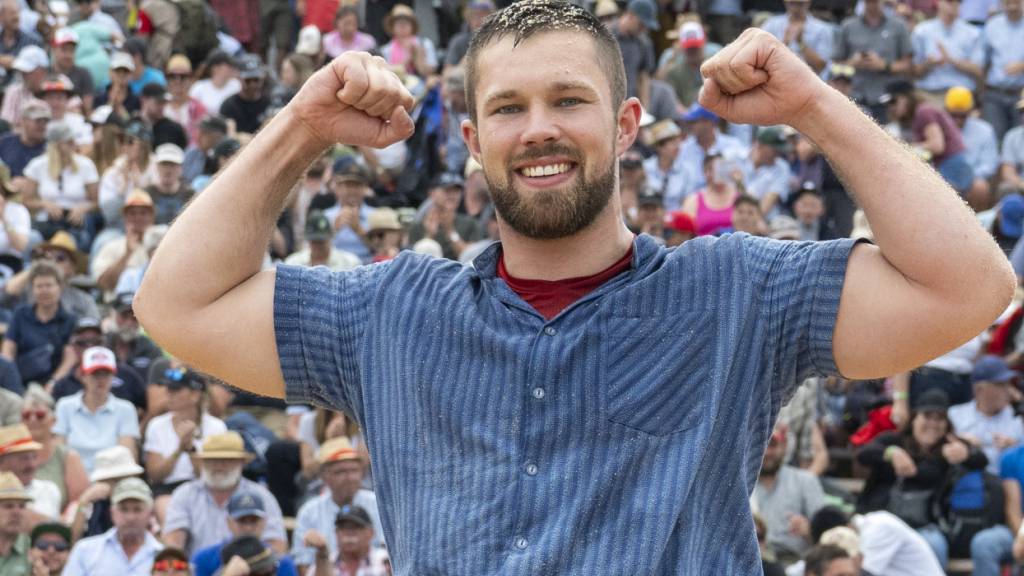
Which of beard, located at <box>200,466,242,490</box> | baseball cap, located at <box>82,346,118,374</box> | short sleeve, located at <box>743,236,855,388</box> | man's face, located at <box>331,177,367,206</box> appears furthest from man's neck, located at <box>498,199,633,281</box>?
man's face, located at <box>331,177,367,206</box>

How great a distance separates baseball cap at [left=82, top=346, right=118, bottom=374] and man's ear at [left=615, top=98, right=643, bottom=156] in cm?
787

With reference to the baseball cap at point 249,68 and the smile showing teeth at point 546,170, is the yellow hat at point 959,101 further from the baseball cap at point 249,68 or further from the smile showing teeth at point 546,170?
the smile showing teeth at point 546,170

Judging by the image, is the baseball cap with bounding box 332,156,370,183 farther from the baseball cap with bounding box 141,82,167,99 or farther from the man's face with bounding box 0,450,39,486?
the man's face with bounding box 0,450,39,486

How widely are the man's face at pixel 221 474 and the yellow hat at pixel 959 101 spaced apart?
759 cm

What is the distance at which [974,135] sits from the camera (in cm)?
1497

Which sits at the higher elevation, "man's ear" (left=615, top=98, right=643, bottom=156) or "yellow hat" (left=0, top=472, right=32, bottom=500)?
"man's ear" (left=615, top=98, right=643, bottom=156)

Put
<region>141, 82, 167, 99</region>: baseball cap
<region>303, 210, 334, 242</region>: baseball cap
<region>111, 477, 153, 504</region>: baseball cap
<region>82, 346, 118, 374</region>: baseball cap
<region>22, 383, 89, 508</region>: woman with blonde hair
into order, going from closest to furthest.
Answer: <region>111, 477, 153, 504</region>: baseball cap
<region>22, 383, 89, 508</region>: woman with blonde hair
<region>82, 346, 118, 374</region>: baseball cap
<region>303, 210, 334, 242</region>: baseball cap
<region>141, 82, 167, 99</region>: baseball cap

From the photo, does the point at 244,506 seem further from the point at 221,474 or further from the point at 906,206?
the point at 906,206

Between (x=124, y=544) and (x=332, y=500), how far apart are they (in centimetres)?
114

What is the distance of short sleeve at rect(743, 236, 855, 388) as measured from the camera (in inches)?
119

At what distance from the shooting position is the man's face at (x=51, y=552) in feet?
30.0

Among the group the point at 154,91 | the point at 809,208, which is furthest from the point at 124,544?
the point at 154,91

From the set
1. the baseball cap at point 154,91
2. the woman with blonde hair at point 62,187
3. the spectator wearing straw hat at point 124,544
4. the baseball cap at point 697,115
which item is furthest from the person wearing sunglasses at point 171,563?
the baseball cap at point 154,91

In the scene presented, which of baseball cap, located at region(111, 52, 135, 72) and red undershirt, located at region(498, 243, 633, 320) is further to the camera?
baseball cap, located at region(111, 52, 135, 72)
